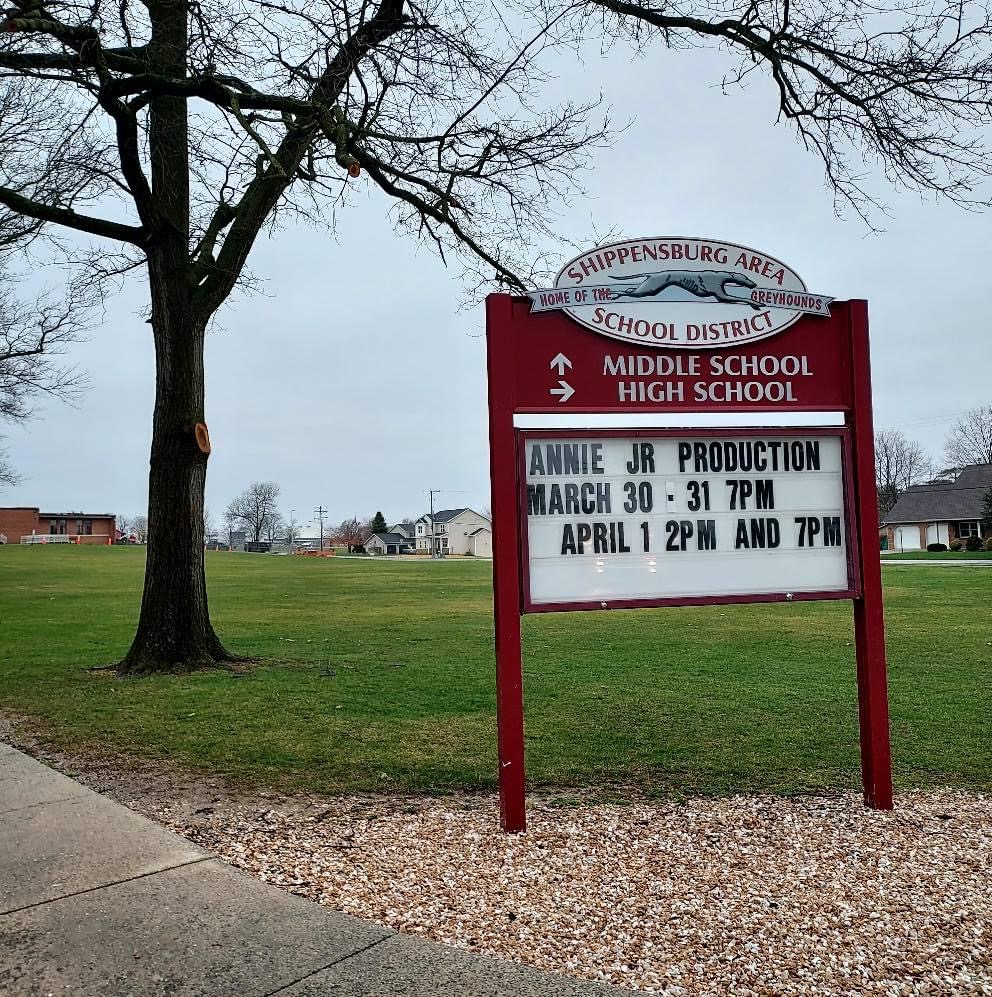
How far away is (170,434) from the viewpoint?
10445 millimetres

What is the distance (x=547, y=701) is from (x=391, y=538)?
118890 mm

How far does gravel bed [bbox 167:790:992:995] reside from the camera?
130 inches

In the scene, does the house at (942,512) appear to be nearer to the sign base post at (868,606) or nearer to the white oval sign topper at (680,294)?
the sign base post at (868,606)

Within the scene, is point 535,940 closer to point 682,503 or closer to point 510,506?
point 510,506

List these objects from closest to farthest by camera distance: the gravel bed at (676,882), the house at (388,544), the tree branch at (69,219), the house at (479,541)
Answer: the gravel bed at (676,882) < the tree branch at (69,219) < the house at (479,541) < the house at (388,544)

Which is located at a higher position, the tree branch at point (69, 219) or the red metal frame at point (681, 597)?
the tree branch at point (69, 219)

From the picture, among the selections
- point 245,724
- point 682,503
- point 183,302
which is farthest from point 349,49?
point 245,724

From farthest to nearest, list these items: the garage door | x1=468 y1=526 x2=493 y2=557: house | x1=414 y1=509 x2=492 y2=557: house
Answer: x1=414 y1=509 x2=492 y2=557: house, x1=468 y1=526 x2=493 y2=557: house, the garage door

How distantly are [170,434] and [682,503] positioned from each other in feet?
23.2

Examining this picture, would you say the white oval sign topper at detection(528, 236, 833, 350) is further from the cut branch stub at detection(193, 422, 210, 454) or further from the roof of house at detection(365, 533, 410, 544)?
the roof of house at detection(365, 533, 410, 544)

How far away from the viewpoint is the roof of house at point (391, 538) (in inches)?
4938

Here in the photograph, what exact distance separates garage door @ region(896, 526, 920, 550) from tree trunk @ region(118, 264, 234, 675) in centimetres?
6472

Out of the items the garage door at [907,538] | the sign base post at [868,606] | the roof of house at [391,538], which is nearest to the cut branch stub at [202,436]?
the sign base post at [868,606]

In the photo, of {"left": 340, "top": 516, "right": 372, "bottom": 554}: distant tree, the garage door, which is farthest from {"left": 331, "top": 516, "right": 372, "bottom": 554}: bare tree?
the garage door
